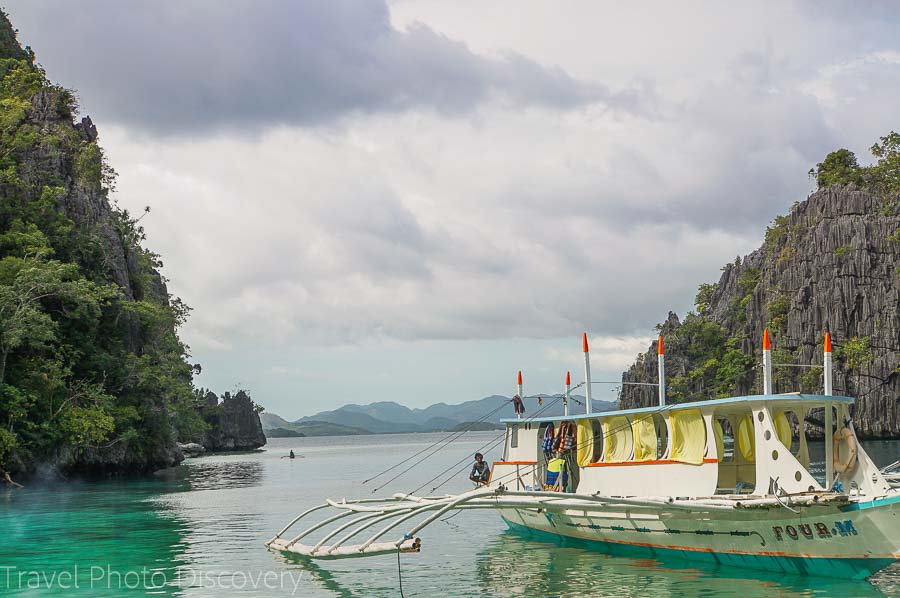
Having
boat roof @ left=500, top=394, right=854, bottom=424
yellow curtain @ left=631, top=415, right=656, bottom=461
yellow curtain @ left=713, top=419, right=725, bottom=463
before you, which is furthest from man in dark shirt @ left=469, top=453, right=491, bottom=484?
yellow curtain @ left=713, top=419, right=725, bottom=463

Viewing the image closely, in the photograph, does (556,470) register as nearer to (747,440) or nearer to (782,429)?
(747,440)

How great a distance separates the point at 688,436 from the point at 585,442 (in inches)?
163

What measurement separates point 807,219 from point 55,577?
3434 inches

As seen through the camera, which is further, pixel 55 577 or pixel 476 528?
pixel 476 528

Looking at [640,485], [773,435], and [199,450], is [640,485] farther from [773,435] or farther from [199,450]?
[199,450]

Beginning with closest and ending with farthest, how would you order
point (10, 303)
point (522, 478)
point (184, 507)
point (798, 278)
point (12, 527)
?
1. point (522, 478)
2. point (12, 527)
3. point (184, 507)
4. point (10, 303)
5. point (798, 278)

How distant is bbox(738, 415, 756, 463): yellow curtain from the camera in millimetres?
21531

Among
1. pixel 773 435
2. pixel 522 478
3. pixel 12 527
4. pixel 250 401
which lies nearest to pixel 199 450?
pixel 250 401

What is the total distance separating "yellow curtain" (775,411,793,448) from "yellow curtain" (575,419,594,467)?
5845 millimetres

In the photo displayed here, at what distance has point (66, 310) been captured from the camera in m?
53.2

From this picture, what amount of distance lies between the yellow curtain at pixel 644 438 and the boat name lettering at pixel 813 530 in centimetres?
424

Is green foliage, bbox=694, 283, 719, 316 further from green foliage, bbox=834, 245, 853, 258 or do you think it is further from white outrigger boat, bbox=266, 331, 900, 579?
white outrigger boat, bbox=266, 331, 900, 579

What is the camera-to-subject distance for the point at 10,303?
4753cm

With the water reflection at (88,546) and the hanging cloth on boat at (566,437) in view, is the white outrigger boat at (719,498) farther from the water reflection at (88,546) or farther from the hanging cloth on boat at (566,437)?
the water reflection at (88,546)
